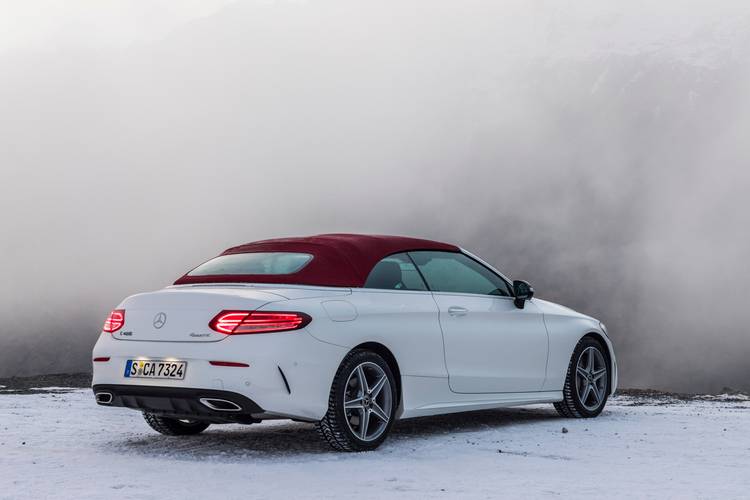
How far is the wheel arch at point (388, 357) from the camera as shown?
255 inches

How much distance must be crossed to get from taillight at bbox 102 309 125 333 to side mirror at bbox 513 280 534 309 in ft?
10.8

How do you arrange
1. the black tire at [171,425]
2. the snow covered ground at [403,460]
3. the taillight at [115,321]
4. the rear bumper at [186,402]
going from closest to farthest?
the snow covered ground at [403,460]
the rear bumper at [186,402]
the taillight at [115,321]
the black tire at [171,425]

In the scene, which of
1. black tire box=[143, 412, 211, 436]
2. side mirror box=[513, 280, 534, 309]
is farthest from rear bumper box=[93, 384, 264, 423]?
side mirror box=[513, 280, 534, 309]

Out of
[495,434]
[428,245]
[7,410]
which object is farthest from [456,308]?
[7,410]

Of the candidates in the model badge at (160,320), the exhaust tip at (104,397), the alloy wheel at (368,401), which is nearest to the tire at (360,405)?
the alloy wheel at (368,401)

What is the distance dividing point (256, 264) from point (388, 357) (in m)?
1.16

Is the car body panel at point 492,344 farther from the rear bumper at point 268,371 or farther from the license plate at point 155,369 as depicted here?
the license plate at point 155,369

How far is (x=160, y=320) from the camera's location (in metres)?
6.23

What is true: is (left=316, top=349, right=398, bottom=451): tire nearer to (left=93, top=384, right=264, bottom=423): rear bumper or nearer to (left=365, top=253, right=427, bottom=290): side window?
(left=93, top=384, right=264, bottom=423): rear bumper

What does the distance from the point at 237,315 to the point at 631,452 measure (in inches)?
112

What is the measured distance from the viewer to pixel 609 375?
9102 mm

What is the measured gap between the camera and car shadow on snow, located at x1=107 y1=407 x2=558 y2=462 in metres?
6.48

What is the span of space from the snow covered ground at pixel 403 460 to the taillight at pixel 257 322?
83cm

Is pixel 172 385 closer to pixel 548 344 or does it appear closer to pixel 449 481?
pixel 449 481
